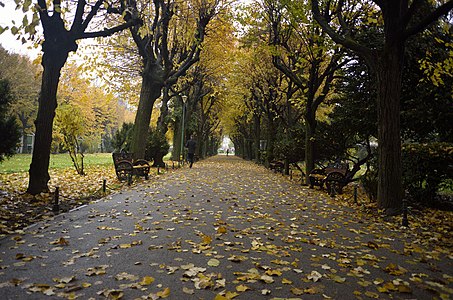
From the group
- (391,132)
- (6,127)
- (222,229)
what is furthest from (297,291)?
(6,127)

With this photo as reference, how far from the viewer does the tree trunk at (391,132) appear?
7.77 metres

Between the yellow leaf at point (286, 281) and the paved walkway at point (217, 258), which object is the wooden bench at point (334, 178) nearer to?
the paved walkway at point (217, 258)

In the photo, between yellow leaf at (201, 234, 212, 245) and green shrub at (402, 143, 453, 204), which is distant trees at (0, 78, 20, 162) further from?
green shrub at (402, 143, 453, 204)

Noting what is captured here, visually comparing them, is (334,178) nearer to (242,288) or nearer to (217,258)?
(217,258)

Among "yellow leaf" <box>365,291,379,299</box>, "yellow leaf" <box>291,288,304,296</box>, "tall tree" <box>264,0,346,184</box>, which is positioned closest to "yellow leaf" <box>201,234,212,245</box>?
"yellow leaf" <box>291,288,304,296</box>

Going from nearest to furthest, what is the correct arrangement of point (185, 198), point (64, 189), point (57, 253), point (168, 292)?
point (168, 292)
point (57, 253)
point (185, 198)
point (64, 189)

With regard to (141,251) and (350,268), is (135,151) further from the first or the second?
(350,268)

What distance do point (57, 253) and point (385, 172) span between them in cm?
698

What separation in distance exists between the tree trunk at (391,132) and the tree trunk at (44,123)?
330 inches

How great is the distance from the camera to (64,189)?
10492 millimetres

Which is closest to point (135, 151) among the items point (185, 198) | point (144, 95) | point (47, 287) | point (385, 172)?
point (144, 95)

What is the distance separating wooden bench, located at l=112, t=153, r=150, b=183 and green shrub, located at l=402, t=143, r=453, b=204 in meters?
9.43

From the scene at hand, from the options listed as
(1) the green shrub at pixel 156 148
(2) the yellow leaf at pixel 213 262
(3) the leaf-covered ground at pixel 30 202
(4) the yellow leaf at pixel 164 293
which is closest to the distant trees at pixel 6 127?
(3) the leaf-covered ground at pixel 30 202

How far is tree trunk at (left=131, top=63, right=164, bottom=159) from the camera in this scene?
590 inches
